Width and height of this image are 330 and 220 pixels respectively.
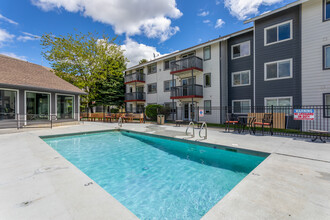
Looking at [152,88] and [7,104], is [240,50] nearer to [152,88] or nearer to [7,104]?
[152,88]

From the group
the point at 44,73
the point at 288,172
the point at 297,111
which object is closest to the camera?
the point at 288,172

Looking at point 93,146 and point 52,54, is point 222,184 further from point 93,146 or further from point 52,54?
point 52,54

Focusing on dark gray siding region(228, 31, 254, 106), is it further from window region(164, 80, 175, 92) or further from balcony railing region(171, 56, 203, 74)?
window region(164, 80, 175, 92)

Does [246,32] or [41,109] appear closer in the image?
[41,109]

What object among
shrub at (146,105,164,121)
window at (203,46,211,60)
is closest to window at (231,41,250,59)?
window at (203,46,211,60)

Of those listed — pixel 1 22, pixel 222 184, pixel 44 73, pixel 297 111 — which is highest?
pixel 1 22

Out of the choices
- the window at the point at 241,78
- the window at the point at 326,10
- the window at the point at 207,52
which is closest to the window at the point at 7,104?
the window at the point at 207,52

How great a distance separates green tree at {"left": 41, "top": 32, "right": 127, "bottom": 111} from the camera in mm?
20734

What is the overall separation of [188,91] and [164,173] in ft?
38.2

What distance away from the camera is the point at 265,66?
11570 mm

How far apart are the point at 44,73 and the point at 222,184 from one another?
1782cm

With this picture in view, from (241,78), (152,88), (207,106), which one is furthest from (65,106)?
(241,78)

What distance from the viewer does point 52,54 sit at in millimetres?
20688

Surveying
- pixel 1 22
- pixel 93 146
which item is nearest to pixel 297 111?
pixel 93 146
